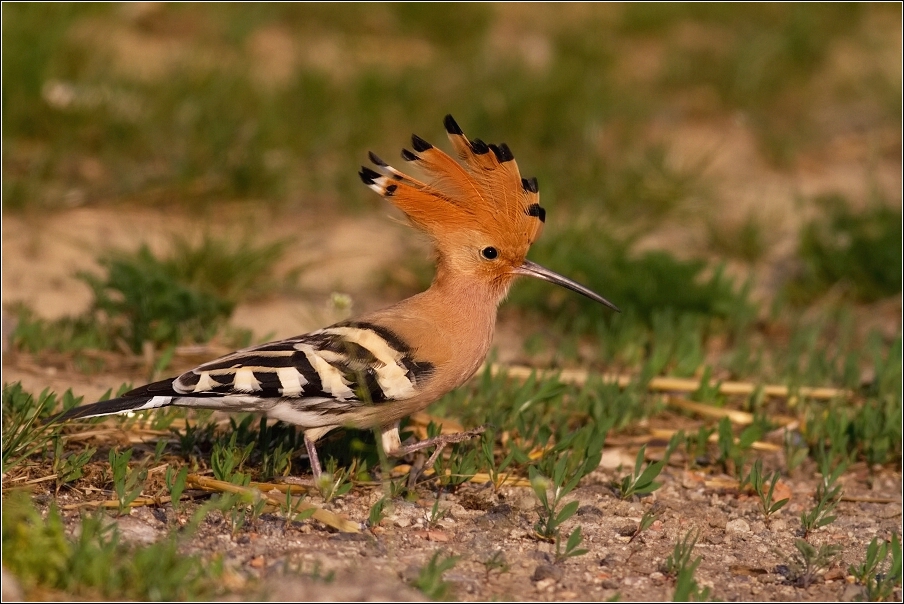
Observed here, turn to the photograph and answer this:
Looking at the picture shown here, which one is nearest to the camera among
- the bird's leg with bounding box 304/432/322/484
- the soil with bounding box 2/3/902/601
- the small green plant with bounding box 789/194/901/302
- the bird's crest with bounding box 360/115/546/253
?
the soil with bounding box 2/3/902/601

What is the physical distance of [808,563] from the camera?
2.51 m

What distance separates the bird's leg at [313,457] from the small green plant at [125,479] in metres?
0.38

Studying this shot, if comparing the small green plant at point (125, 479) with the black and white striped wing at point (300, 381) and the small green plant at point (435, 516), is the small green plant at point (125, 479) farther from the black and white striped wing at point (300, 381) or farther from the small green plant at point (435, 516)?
the small green plant at point (435, 516)

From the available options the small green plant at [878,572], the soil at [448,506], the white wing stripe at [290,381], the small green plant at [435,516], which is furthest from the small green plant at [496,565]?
the small green plant at [878,572]

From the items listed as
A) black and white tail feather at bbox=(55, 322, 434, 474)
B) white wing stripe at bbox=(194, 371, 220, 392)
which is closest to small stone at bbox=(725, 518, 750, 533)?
black and white tail feather at bbox=(55, 322, 434, 474)

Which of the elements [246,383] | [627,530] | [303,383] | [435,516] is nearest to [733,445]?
[627,530]

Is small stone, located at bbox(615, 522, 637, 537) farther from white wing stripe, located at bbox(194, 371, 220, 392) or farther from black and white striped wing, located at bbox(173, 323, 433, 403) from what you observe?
white wing stripe, located at bbox(194, 371, 220, 392)

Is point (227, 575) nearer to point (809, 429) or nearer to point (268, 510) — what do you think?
point (268, 510)

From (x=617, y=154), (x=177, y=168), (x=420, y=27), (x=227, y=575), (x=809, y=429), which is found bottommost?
(x=227, y=575)

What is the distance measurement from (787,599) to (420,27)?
5066mm

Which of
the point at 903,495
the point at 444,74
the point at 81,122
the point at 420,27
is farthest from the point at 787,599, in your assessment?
the point at 420,27

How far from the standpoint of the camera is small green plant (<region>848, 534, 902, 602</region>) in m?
2.39

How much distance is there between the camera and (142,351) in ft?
12.6

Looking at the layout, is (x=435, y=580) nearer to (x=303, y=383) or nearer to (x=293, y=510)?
(x=293, y=510)
